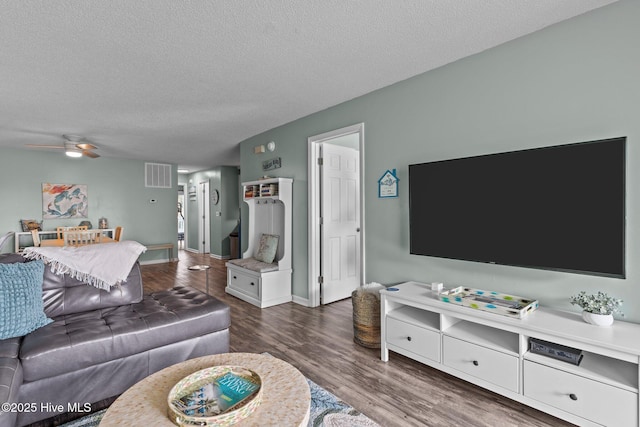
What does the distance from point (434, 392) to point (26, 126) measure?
5876 mm

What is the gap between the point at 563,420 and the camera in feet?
6.10

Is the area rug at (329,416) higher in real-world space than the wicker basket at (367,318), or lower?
lower

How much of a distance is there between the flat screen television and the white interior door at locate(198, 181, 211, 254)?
7323 millimetres

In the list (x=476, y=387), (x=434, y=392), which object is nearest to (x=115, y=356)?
(x=434, y=392)

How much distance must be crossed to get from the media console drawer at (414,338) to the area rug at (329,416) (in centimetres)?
71

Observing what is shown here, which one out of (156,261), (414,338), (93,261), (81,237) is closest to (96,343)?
(93,261)

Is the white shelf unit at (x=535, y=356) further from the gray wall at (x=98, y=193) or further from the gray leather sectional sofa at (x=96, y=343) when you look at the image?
the gray wall at (x=98, y=193)

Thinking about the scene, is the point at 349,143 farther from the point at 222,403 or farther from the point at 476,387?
the point at 222,403

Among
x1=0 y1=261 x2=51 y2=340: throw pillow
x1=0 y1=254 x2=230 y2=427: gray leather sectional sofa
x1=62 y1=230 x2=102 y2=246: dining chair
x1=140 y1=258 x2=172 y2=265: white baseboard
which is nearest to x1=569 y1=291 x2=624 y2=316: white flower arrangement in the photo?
x1=0 y1=254 x2=230 y2=427: gray leather sectional sofa

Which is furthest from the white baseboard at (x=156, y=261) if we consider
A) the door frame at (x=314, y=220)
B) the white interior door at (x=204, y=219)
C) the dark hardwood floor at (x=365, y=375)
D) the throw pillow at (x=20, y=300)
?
the throw pillow at (x=20, y=300)

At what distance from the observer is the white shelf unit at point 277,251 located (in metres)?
4.12

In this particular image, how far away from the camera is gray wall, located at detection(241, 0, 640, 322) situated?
187 centimetres

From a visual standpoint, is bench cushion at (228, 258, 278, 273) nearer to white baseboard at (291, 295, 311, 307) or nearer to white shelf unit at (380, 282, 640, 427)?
white baseboard at (291, 295, 311, 307)

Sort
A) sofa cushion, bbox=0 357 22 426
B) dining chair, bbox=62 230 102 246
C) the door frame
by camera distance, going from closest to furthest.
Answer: sofa cushion, bbox=0 357 22 426 → the door frame → dining chair, bbox=62 230 102 246
